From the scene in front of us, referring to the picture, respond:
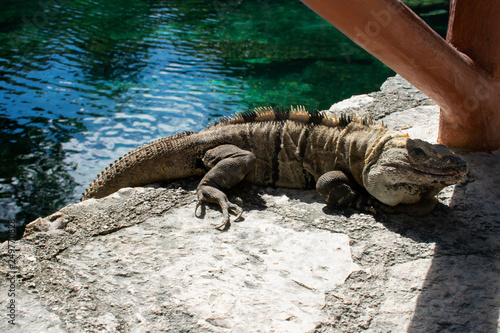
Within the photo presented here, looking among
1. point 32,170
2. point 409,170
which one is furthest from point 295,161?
point 32,170

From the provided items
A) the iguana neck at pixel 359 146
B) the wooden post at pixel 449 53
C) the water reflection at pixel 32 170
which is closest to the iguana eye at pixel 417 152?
the iguana neck at pixel 359 146

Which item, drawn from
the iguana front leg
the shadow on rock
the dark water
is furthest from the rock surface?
the dark water

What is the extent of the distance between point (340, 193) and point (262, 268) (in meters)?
0.99

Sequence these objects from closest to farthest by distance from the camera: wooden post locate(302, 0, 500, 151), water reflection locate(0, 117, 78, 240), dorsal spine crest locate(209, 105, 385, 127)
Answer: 1. wooden post locate(302, 0, 500, 151)
2. dorsal spine crest locate(209, 105, 385, 127)
3. water reflection locate(0, 117, 78, 240)

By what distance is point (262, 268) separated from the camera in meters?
2.62

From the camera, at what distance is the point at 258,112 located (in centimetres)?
404

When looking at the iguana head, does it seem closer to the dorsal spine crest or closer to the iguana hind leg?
the iguana hind leg

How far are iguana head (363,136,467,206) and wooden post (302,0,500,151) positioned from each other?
22.2 inches

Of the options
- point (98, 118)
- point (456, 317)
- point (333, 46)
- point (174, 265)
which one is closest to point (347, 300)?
point (456, 317)

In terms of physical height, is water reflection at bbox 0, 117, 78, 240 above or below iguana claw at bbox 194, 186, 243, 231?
below

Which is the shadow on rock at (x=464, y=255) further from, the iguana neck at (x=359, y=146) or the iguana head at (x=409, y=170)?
the iguana neck at (x=359, y=146)

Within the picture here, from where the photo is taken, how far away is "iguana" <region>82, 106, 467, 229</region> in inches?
120

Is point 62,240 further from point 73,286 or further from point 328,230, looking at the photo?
point 328,230

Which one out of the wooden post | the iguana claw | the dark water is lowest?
the dark water
